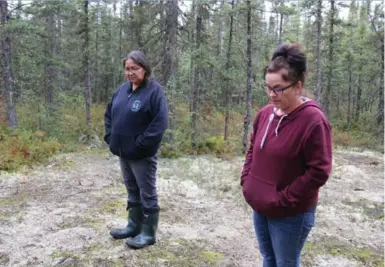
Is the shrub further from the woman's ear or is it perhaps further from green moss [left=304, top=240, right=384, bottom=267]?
the woman's ear

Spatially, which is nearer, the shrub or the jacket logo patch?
the jacket logo patch

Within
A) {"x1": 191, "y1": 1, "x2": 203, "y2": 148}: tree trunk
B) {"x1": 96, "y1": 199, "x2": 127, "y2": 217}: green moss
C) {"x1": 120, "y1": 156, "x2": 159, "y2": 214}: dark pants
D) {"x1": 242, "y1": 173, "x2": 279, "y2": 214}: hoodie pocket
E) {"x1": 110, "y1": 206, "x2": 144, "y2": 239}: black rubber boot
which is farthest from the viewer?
{"x1": 191, "y1": 1, "x2": 203, "y2": 148}: tree trunk

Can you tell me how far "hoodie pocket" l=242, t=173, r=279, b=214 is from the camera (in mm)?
1872

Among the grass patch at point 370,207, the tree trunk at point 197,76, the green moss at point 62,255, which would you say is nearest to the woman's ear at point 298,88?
the green moss at point 62,255

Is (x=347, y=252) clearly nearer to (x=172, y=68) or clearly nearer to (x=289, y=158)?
(x=289, y=158)

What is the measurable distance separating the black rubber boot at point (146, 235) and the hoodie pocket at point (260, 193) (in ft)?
5.13

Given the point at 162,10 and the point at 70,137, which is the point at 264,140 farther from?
the point at 70,137

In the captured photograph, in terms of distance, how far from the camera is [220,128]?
654 inches

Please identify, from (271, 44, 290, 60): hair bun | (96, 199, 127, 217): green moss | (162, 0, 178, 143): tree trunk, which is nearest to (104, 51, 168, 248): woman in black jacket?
(96, 199, 127, 217): green moss

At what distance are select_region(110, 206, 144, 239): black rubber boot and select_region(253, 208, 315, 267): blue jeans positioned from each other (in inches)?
66.0

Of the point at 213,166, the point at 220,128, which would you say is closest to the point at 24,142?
the point at 213,166

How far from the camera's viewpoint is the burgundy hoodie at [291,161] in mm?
1757

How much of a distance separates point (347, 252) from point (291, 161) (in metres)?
2.56

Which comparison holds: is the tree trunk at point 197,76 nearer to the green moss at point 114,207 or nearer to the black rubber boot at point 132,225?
the green moss at point 114,207
